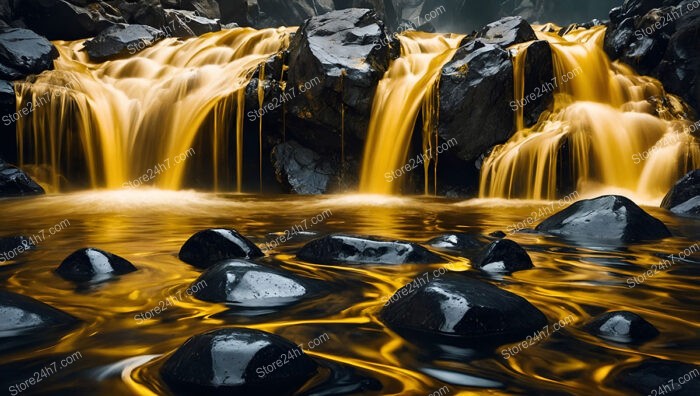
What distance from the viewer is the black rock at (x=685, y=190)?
8102mm

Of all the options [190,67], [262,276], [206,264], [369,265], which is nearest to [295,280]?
[262,276]

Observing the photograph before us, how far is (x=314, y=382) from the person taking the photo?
6.84 feet

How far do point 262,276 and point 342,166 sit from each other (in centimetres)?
902

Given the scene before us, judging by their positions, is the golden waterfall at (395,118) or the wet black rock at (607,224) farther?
the golden waterfall at (395,118)

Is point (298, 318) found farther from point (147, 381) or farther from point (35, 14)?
point (35, 14)

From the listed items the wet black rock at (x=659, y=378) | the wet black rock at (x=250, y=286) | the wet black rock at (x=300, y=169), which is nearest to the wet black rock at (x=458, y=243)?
the wet black rock at (x=250, y=286)

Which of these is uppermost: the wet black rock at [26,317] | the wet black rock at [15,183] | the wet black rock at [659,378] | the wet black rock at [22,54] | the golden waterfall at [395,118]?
the wet black rock at [22,54]

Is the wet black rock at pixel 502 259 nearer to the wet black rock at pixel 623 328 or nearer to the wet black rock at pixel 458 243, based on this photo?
the wet black rock at pixel 458 243

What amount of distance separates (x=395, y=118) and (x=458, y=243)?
675 centimetres

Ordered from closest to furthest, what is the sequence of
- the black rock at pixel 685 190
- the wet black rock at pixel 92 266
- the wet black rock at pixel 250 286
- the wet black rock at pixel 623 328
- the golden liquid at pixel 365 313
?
the golden liquid at pixel 365 313
the wet black rock at pixel 623 328
the wet black rock at pixel 250 286
the wet black rock at pixel 92 266
the black rock at pixel 685 190

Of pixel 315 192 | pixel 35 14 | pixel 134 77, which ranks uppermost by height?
pixel 35 14

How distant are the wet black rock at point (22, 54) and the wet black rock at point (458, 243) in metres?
11.2

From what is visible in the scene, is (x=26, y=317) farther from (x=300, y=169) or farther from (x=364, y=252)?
(x=300, y=169)

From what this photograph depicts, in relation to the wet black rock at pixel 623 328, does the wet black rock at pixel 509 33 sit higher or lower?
higher
